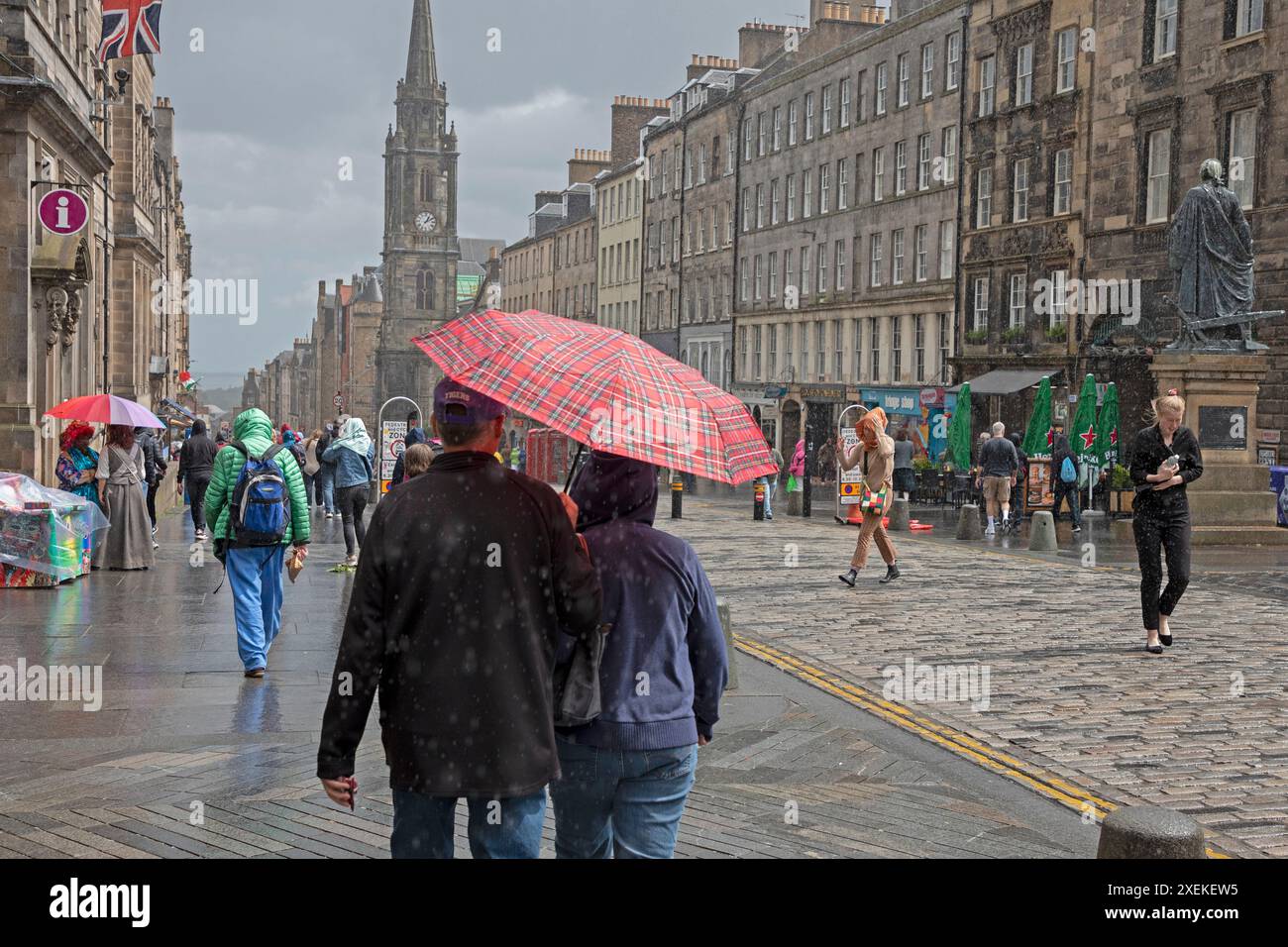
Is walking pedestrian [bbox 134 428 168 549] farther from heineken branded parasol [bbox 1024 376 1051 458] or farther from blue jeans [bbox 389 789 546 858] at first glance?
blue jeans [bbox 389 789 546 858]

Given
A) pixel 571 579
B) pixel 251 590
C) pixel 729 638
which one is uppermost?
pixel 571 579

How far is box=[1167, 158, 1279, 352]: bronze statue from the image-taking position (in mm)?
20938

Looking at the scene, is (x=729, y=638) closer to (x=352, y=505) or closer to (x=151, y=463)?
(x=352, y=505)

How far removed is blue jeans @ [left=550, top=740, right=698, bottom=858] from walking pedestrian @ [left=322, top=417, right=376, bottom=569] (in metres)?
14.2

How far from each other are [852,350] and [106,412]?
40.8 meters

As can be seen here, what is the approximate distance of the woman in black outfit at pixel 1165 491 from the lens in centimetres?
1119

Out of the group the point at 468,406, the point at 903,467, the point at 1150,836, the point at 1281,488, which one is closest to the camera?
the point at 468,406

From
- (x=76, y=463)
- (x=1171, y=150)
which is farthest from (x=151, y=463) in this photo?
Answer: (x=1171, y=150)

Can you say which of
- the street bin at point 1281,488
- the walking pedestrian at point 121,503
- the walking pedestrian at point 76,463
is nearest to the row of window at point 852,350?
the street bin at point 1281,488

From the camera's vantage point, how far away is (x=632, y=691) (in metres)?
4.20

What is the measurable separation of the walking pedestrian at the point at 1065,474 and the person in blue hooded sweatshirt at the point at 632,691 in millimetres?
22348

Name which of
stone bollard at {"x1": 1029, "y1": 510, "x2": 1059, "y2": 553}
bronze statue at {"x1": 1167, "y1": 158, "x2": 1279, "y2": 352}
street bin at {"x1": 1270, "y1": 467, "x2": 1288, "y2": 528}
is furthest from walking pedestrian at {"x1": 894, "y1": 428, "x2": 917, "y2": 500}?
bronze statue at {"x1": 1167, "y1": 158, "x2": 1279, "y2": 352}

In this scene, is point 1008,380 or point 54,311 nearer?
point 54,311
